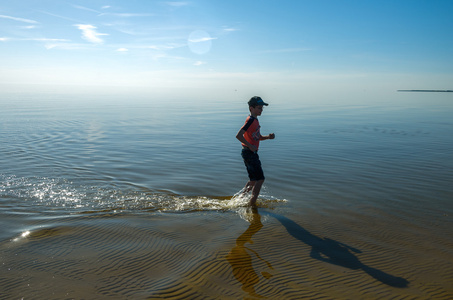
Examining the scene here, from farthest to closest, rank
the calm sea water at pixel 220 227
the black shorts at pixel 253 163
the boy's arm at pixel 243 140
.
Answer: the black shorts at pixel 253 163
the boy's arm at pixel 243 140
the calm sea water at pixel 220 227

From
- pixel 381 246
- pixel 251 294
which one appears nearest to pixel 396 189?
pixel 381 246

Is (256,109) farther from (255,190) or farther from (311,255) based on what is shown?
(311,255)

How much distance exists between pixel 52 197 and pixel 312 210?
20.0 feet

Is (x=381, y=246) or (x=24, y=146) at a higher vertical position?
(x=24, y=146)

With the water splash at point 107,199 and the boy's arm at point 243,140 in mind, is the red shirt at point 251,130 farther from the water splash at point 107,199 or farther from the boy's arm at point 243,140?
the water splash at point 107,199

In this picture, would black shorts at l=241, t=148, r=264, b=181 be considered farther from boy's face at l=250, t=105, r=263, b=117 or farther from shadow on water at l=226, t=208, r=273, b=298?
shadow on water at l=226, t=208, r=273, b=298

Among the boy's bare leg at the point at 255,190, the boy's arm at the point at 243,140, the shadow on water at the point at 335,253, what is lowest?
the shadow on water at the point at 335,253

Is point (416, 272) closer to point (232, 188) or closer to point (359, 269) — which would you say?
point (359, 269)

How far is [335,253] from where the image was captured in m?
5.49

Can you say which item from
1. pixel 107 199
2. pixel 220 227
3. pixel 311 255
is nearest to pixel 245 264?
pixel 311 255

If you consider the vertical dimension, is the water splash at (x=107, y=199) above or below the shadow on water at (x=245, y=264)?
above

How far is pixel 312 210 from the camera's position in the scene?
299 inches

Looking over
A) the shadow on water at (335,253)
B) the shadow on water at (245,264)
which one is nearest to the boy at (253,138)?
Answer: the shadow on water at (335,253)

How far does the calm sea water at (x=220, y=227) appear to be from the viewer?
452 cm
